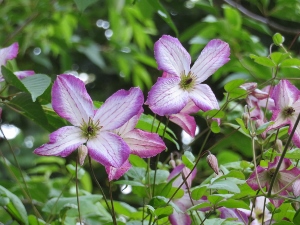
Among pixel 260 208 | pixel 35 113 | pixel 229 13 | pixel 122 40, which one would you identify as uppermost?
pixel 35 113

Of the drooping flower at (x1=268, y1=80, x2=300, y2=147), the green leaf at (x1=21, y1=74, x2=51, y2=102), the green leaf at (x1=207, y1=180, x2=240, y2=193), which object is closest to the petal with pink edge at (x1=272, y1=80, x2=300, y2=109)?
the drooping flower at (x1=268, y1=80, x2=300, y2=147)

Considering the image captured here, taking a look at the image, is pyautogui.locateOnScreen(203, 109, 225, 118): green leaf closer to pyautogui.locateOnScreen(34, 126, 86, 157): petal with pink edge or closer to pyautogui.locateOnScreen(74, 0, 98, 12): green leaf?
pyautogui.locateOnScreen(34, 126, 86, 157): petal with pink edge

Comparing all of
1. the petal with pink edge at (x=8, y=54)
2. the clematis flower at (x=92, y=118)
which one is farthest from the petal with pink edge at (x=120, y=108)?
the petal with pink edge at (x=8, y=54)

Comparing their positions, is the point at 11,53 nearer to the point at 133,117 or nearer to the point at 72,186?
the point at 133,117

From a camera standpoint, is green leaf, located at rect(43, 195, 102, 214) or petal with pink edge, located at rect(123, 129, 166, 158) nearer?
petal with pink edge, located at rect(123, 129, 166, 158)

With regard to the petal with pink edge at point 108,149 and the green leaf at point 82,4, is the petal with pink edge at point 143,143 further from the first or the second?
the green leaf at point 82,4

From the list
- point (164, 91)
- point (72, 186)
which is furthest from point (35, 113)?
point (72, 186)

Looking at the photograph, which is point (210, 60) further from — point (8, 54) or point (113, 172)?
point (8, 54)
